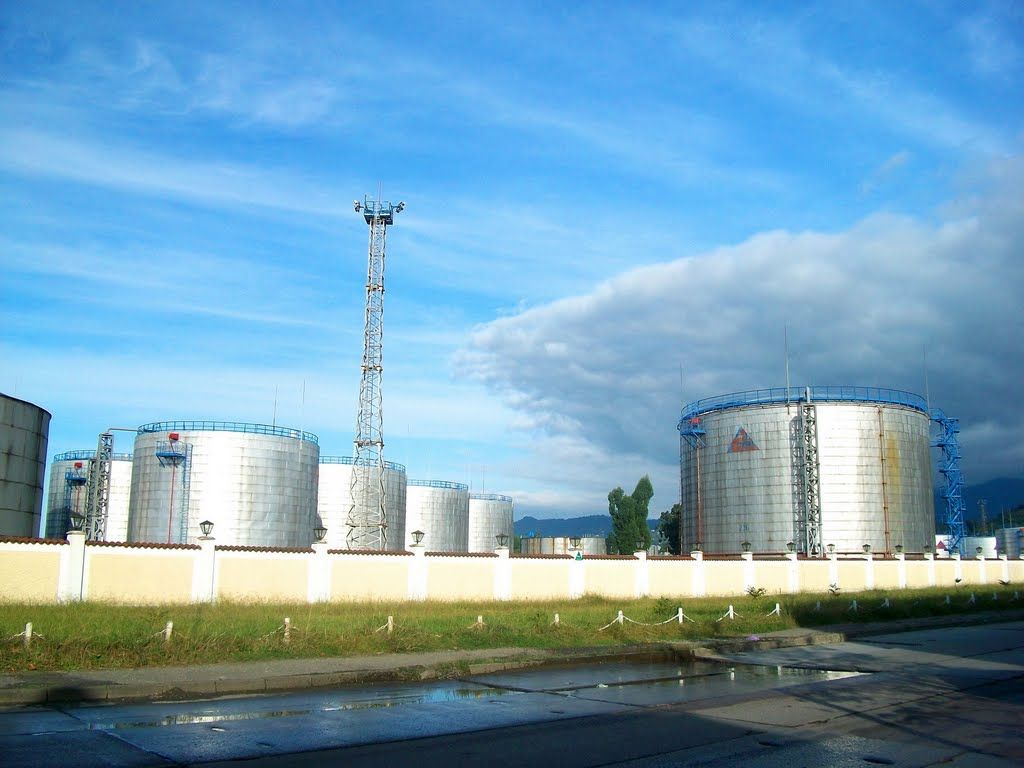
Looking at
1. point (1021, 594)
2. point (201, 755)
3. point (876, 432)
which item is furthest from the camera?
point (876, 432)

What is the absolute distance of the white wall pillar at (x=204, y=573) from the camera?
3059cm

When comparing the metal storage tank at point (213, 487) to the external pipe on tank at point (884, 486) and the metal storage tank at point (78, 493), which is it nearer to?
the metal storage tank at point (78, 493)

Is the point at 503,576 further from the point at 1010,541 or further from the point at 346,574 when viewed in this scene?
the point at 1010,541

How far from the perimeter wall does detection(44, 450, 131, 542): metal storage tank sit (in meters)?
33.4

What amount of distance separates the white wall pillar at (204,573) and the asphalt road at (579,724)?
15.2 metres

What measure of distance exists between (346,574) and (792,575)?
82.7ft

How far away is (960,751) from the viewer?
11.4 metres

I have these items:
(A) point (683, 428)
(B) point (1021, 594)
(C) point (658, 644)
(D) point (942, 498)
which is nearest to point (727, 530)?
(A) point (683, 428)

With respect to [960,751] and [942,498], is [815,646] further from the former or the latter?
[942,498]

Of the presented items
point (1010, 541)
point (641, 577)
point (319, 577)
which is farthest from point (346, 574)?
point (1010, 541)

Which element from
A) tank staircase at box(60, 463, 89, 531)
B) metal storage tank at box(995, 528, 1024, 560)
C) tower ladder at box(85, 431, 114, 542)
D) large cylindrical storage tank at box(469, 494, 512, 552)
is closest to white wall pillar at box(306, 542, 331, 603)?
tower ladder at box(85, 431, 114, 542)

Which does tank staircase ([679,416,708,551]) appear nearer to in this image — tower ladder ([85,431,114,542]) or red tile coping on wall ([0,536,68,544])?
tower ladder ([85,431,114,542])

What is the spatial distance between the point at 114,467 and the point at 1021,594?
2316 inches

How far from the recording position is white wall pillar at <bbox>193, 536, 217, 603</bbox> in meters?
30.6
